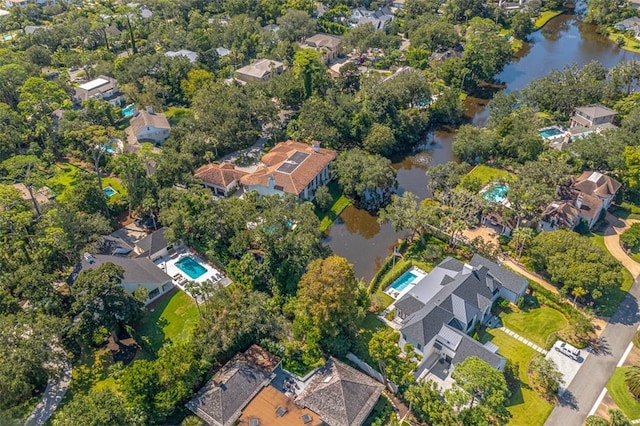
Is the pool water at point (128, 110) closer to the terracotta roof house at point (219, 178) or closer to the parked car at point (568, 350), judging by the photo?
the terracotta roof house at point (219, 178)

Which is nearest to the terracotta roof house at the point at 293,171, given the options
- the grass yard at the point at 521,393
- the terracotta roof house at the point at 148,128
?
the terracotta roof house at the point at 148,128

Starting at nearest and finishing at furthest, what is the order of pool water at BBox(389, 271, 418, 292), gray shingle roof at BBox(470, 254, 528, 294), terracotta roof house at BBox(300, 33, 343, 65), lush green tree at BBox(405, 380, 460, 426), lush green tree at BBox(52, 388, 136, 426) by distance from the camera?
1. lush green tree at BBox(52, 388, 136, 426)
2. lush green tree at BBox(405, 380, 460, 426)
3. gray shingle roof at BBox(470, 254, 528, 294)
4. pool water at BBox(389, 271, 418, 292)
5. terracotta roof house at BBox(300, 33, 343, 65)

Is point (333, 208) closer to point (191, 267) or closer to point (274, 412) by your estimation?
point (191, 267)

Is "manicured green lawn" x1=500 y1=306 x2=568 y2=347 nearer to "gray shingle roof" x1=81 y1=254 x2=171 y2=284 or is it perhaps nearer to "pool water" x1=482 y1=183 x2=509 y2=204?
"pool water" x1=482 y1=183 x2=509 y2=204

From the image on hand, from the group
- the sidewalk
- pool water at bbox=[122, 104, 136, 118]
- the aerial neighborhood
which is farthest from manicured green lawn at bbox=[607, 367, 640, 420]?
pool water at bbox=[122, 104, 136, 118]

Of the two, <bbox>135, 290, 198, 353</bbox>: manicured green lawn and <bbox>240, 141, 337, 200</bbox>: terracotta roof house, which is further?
<bbox>240, 141, 337, 200</bbox>: terracotta roof house

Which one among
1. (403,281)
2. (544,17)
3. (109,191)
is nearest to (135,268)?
(109,191)

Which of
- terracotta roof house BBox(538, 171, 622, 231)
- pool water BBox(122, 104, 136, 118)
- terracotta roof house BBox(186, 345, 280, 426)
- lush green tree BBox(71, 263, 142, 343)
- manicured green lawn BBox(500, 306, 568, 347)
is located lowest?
pool water BBox(122, 104, 136, 118)

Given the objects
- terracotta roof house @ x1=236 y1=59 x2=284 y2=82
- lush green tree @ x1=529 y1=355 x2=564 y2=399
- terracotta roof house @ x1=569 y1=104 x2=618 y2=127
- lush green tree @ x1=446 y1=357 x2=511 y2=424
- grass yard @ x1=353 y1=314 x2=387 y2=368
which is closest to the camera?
lush green tree @ x1=446 y1=357 x2=511 y2=424
